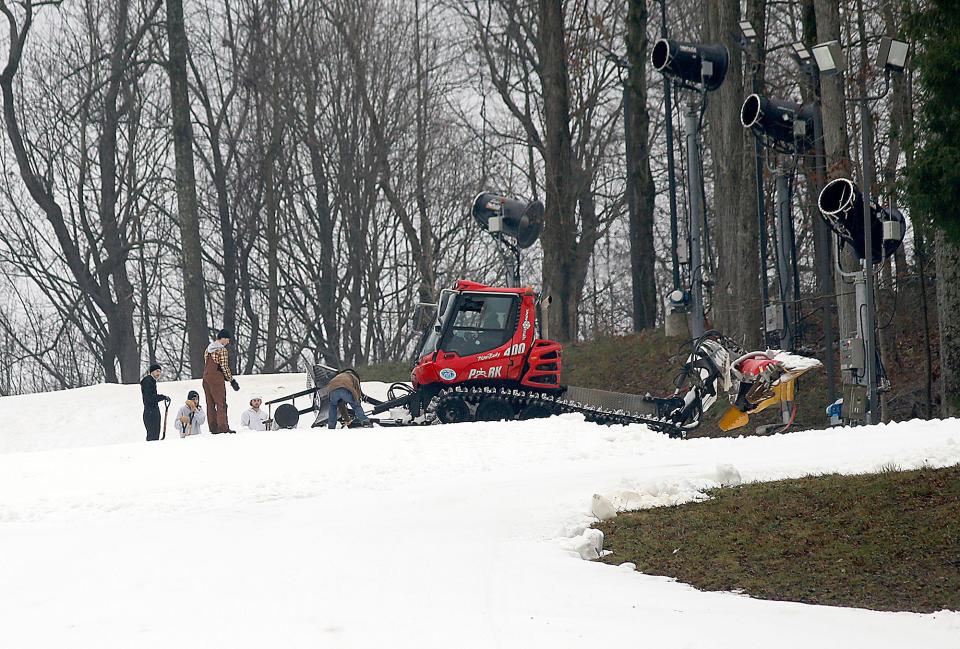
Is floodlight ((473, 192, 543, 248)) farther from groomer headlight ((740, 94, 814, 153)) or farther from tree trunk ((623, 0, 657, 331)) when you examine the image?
tree trunk ((623, 0, 657, 331))

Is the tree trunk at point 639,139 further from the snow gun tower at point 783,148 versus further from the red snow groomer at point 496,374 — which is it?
the red snow groomer at point 496,374

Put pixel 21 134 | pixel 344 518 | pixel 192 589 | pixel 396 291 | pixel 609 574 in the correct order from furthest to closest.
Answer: pixel 396 291
pixel 21 134
pixel 344 518
pixel 609 574
pixel 192 589

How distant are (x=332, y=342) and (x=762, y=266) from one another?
2258 cm

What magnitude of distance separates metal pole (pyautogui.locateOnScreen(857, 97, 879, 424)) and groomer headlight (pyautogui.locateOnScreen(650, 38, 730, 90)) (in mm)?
6440

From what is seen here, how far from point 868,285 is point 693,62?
7.91 meters

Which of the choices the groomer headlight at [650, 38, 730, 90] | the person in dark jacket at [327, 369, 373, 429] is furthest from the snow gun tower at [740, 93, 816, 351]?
the person in dark jacket at [327, 369, 373, 429]

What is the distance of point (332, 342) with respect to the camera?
152ft

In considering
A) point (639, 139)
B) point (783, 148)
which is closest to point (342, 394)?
point (783, 148)

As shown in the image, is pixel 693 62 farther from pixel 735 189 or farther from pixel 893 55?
pixel 893 55

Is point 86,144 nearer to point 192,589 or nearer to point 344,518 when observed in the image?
point 344,518

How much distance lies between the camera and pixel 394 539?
36.5 ft

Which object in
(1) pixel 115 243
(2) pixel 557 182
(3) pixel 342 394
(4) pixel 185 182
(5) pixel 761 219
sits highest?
(4) pixel 185 182

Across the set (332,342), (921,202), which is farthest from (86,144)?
(921,202)

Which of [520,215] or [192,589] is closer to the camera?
[192,589]
